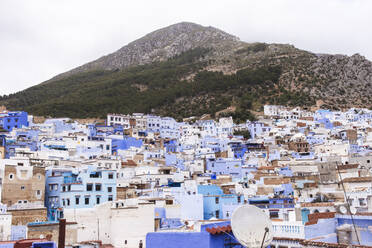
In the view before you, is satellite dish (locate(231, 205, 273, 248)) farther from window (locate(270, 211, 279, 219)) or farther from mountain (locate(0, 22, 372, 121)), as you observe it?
mountain (locate(0, 22, 372, 121))

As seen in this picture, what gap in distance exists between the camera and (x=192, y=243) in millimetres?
15125

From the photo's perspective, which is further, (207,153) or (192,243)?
(207,153)

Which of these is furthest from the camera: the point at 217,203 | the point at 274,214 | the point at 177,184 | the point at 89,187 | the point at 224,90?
the point at 224,90

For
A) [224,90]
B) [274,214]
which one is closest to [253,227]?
[274,214]

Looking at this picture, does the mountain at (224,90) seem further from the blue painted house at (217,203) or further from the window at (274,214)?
the window at (274,214)

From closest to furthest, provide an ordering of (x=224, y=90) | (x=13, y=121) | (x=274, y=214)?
(x=274, y=214) < (x=13, y=121) < (x=224, y=90)

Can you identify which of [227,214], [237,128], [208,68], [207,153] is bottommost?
[227,214]

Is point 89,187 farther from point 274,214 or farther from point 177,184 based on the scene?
point 274,214

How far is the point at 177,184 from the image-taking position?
3953cm

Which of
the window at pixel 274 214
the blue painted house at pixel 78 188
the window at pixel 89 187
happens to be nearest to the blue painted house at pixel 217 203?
the window at pixel 274 214

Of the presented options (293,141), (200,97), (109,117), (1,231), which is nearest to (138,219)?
(1,231)

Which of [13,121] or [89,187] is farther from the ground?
[13,121]

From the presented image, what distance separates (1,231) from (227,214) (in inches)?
620

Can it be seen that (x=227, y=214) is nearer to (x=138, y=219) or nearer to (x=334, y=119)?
(x=138, y=219)
